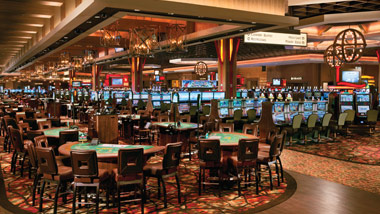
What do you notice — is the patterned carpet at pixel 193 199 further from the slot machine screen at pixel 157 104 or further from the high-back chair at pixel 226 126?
the slot machine screen at pixel 157 104

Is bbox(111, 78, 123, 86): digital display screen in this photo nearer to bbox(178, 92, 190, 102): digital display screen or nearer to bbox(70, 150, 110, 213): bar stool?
bbox(178, 92, 190, 102): digital display screen

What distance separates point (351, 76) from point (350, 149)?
8858 mm

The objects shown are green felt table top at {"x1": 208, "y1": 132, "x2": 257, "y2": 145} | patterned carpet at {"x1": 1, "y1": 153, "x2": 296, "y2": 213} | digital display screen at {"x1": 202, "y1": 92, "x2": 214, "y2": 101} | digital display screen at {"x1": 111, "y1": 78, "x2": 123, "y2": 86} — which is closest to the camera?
patterned carpet at {"x1": 1, "y1": 153, "x2": 296, "y2": 213}

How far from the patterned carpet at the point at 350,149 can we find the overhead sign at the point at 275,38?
2.94 m

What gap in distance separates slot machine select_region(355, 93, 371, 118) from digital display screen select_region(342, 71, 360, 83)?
445 cm

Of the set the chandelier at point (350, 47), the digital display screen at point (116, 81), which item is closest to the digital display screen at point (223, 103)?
the chandelier at point (350, 47)

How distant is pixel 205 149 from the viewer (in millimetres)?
5121

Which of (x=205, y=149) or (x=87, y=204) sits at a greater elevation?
(x=205, y=149)

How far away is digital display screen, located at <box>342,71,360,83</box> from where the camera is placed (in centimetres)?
1653

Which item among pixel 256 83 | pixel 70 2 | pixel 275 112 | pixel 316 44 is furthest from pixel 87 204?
pixel 256 83

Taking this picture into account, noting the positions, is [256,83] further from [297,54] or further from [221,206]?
[221,206]

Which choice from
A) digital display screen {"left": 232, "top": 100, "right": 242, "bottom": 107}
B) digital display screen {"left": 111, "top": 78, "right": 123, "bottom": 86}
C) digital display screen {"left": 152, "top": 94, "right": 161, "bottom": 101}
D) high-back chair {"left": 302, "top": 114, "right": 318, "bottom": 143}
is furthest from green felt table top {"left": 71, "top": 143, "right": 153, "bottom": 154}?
digital display screen {"left": 111, "top": 78, "right": 123, "bottom": 86}

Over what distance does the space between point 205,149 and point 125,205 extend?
1394 mm

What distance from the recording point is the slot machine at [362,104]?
12273mm
